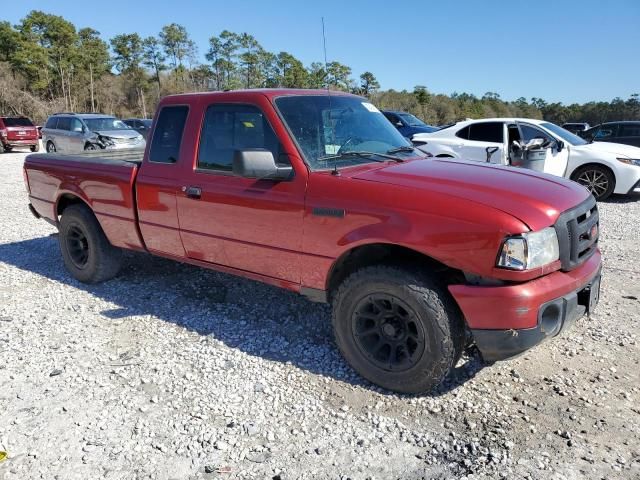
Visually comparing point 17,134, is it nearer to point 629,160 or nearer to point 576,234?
point 629,160

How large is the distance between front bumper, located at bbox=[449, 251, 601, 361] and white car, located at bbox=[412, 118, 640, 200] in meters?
6.60

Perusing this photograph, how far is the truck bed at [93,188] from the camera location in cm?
460

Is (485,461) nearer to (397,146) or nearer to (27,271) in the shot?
(397,146)

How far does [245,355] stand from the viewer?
3.73 metres

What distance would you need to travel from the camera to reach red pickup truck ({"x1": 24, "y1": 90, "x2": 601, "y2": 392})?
281 cm

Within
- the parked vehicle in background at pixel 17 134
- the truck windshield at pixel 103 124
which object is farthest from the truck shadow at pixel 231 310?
the parked vehicle in background at pixel 17 134

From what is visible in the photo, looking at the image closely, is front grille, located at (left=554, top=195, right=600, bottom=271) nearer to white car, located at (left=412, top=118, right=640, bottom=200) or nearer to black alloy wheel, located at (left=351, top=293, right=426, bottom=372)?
black alloy wheel, located at (left=351, top=293, right=426, bottom=372)

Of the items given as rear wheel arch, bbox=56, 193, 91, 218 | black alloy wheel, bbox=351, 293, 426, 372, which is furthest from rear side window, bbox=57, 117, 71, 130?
black alloy wheel, bbox=351, 293, 426, 372

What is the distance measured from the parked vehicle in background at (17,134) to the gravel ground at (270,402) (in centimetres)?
2270

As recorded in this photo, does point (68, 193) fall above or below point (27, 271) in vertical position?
above

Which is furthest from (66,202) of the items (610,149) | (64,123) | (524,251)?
(64,123)

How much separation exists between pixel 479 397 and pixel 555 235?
1.12 m

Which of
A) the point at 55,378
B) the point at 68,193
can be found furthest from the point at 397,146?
the point at 68,193

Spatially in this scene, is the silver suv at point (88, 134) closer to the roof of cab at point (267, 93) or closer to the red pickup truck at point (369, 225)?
the roof of cab at point (267, 93)
